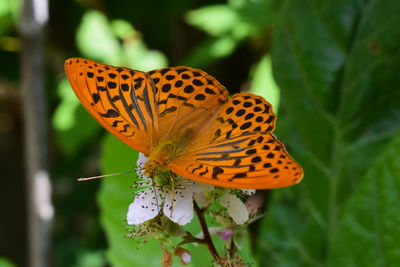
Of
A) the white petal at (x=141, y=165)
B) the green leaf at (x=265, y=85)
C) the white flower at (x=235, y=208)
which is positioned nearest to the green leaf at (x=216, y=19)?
the green leaf at (x=265, y=85)

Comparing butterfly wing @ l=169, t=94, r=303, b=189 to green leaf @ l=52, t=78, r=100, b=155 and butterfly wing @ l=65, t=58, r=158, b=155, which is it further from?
green leaf @ l=52, t=78, r=100, b=155

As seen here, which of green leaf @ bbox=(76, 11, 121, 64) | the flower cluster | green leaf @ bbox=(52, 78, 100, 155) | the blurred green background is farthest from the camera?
green leaf @ bbox=(76, 11, 121, 64)

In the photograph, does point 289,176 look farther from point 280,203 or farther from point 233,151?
point 280,203

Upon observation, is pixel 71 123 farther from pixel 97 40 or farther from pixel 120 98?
pixel 120 98

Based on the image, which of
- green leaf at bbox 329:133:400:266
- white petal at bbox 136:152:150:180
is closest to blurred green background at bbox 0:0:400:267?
green leaf at bbox 329:133:400:266

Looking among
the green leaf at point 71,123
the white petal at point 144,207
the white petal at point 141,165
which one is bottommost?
the green leaf at point 71,123

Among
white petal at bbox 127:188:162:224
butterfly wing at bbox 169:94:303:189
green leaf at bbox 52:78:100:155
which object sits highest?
butterfly wing at bbox 169:94:303:189

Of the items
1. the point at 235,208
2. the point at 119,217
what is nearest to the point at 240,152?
the point at 235,208

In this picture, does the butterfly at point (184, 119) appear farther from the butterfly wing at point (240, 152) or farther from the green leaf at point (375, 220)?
the green leaf at point (375, 220)
